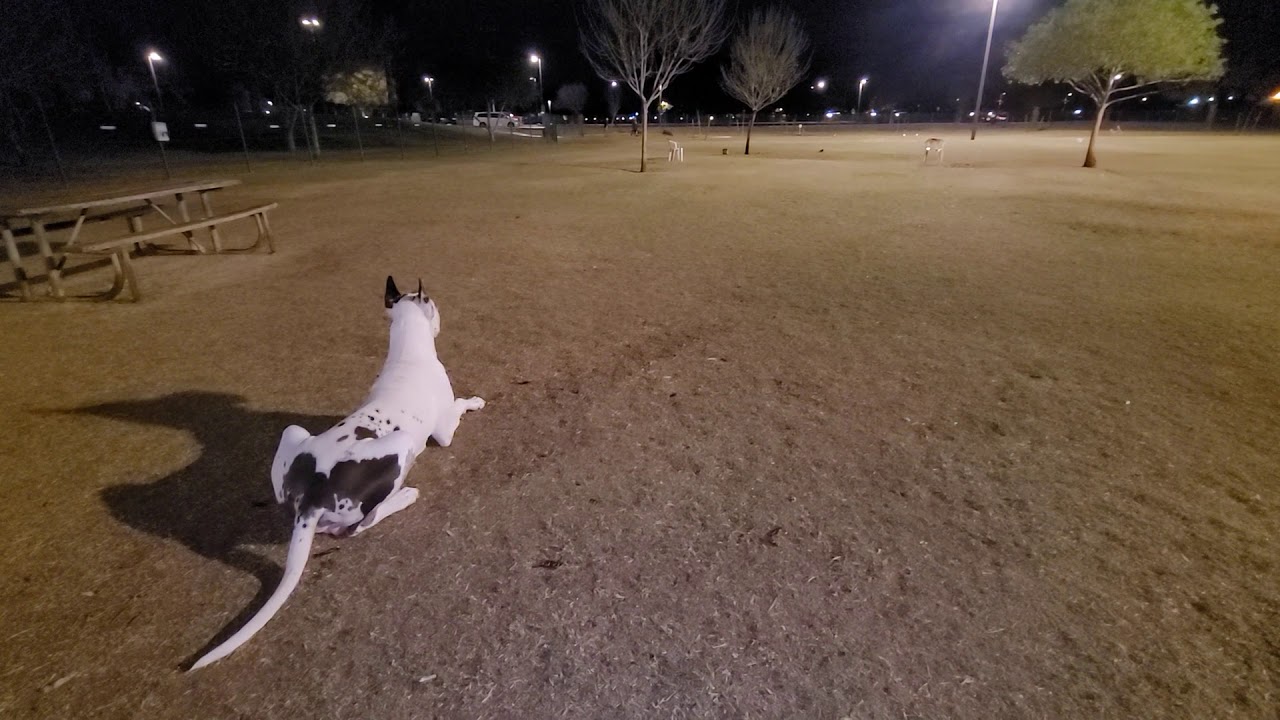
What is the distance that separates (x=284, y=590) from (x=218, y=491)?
5.06 feet

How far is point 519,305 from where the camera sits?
717 centimetres

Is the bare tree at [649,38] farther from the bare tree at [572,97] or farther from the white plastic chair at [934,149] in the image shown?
the bare tree at [572,97]

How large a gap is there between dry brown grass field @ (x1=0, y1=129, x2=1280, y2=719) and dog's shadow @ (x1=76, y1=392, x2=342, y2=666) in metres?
0.03

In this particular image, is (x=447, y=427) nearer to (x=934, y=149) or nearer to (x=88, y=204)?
(x=88, y=204)

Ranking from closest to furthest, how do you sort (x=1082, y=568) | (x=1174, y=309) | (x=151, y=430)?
(x=1082, y=568) → (x=151, y=430) → (x=1174, y=309)

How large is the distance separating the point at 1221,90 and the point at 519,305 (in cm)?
8643

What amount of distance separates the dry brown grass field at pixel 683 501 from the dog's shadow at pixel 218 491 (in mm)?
26

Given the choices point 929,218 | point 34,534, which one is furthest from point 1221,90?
point 34,534

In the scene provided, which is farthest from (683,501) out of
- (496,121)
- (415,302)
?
(496,121)

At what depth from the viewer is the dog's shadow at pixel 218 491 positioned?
10.6ft

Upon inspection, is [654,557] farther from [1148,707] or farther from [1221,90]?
[1221,90]

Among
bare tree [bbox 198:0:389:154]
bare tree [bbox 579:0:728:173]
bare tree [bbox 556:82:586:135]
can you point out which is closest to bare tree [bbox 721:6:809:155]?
bare tree [bbox 579:0:728:173]

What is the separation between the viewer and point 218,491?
370cm

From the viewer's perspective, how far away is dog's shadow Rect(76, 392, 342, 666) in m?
3.22
